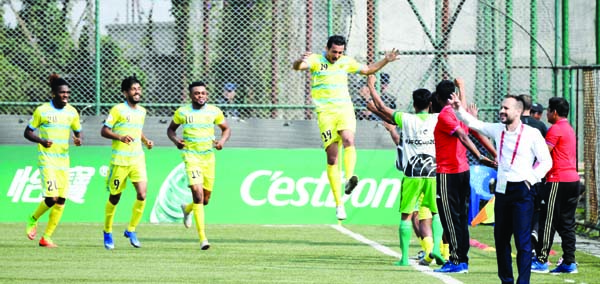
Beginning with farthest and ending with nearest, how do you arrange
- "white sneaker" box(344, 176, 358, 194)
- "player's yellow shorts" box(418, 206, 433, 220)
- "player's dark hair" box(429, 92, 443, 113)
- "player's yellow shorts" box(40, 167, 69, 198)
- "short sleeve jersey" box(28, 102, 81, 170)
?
"short sleeve jersey" box(28, 102, 81, 170)
"player's yellow shorts" box(40, 167, 69, 198)
"white sneaker" box(344, 176, 358, 194)
"player's yellow shorts" box(418, 206, 433, 220)
"player's dark hair" box(429, 92, 443, 113)

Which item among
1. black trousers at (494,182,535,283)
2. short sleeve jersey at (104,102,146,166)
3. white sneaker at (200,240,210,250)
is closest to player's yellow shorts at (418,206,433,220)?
black trousers at (494,182,535,283)

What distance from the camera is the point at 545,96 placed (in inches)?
938

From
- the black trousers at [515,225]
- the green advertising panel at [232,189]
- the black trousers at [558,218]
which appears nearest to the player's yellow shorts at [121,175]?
the green advertising panel at [232,189]

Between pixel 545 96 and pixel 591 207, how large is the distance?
5.10m

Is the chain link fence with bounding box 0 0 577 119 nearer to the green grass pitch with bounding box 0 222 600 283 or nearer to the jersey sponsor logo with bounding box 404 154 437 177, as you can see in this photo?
the green grass pitch with bounding box 0 222 600 283

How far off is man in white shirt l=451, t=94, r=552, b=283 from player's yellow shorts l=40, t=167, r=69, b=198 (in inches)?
313

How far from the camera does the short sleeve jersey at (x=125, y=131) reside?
1691 cm

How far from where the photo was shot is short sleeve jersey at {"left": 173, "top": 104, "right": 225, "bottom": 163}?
16938 millimetres

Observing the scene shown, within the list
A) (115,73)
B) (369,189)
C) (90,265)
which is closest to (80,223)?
(115,73)

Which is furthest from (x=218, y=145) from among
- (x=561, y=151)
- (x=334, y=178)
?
(x=561, y=151)

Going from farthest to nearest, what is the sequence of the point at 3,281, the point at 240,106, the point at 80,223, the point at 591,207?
the point at 240,106 → the point at 80,223 → the point at 591,207 → the point at 3,281

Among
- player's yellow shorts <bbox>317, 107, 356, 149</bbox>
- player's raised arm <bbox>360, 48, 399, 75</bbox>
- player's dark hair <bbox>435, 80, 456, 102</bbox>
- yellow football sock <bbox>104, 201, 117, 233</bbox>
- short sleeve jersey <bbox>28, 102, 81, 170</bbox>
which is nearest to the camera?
player's dark hair <bbox>435, 80, 456, 102</bbox>

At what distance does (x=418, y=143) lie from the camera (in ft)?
46.2

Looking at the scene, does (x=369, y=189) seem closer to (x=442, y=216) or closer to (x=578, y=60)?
(x=578, y=60)
